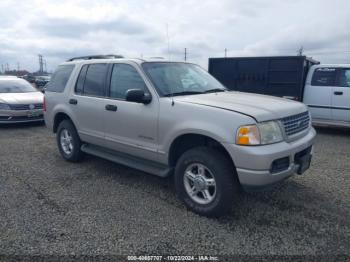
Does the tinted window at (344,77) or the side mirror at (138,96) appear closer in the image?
the side mirror at (138,96)

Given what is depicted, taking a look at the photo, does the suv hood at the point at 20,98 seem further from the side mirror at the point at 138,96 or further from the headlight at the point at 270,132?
the headlight at the point at 270,132

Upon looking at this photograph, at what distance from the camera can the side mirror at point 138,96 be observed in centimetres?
374

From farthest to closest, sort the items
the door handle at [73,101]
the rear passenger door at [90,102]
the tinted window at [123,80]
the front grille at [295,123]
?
the door handle at [73,101], the rear passenger door at [90,102], the tinted window at [123,80], the front grille at [295,123]

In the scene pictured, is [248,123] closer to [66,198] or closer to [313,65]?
[66,198]

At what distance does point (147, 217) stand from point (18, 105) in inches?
274

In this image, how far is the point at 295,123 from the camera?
362 centimetres

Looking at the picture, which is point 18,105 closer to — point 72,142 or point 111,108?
point 72,142

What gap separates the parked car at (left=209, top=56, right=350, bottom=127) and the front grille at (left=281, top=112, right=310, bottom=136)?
458 centimetres

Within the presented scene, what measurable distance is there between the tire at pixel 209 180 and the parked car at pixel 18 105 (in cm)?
682

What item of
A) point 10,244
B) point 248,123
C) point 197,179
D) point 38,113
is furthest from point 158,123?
point 38,113

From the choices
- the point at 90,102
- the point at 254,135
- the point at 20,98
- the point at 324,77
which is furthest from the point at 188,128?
the point at 20,98

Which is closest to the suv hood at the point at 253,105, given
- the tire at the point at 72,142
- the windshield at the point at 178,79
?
the windshield at the point at 178,79

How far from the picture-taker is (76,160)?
18.2 ft

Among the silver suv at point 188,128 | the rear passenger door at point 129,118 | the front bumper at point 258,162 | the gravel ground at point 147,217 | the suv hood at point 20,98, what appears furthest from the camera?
the suv hood at point 20,98
